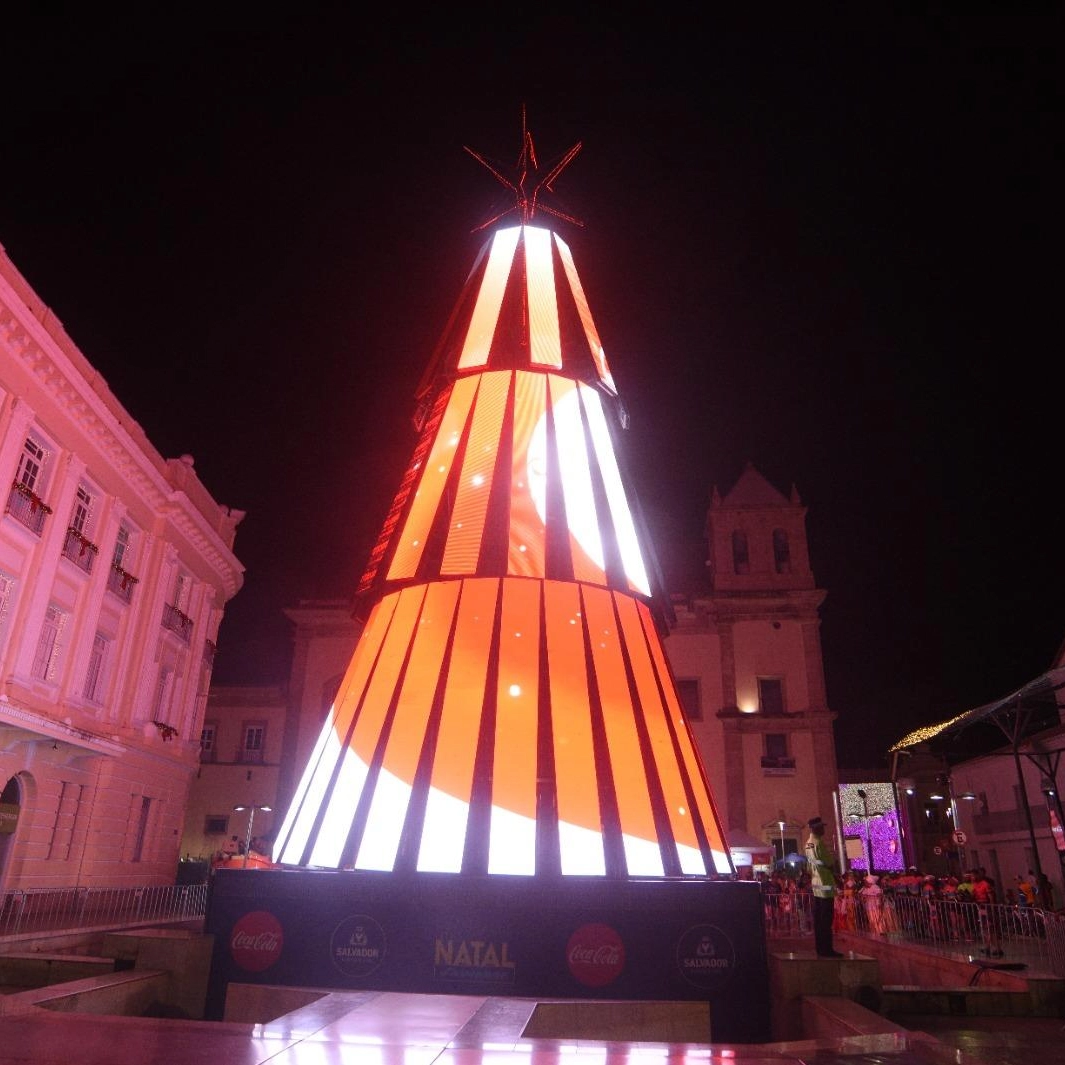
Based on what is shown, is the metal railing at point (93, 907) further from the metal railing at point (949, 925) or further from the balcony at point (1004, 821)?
the balcony at point (1004, 821)

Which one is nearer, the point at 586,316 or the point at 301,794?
the point at 301,794

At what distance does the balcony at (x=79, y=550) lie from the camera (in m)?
17.6

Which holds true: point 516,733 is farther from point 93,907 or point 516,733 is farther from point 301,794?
point 93,907

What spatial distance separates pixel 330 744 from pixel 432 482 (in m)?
4.05

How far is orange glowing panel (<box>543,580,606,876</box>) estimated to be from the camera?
9148 mm

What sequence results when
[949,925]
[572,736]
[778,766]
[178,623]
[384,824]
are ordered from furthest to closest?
[778,766], [178,623], [949,925], [572,736], [384,824]

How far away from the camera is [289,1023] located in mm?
5602

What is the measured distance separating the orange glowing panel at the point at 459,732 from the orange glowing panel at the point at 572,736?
33.4 inches

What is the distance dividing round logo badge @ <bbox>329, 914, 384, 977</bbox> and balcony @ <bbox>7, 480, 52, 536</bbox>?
11363mm

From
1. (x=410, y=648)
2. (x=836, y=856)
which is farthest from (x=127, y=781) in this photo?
(x=836, y=856)

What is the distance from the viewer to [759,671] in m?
30.2

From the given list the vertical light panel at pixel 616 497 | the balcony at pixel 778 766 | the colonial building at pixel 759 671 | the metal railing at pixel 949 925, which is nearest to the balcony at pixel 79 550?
the vertical light panel at pixel 616 497

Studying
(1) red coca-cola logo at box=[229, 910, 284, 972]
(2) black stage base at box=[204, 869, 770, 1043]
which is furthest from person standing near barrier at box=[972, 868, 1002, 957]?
(1) red coca-cola logo at box=[229, 910, 284, 972]

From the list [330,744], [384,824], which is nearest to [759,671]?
[330,744]
